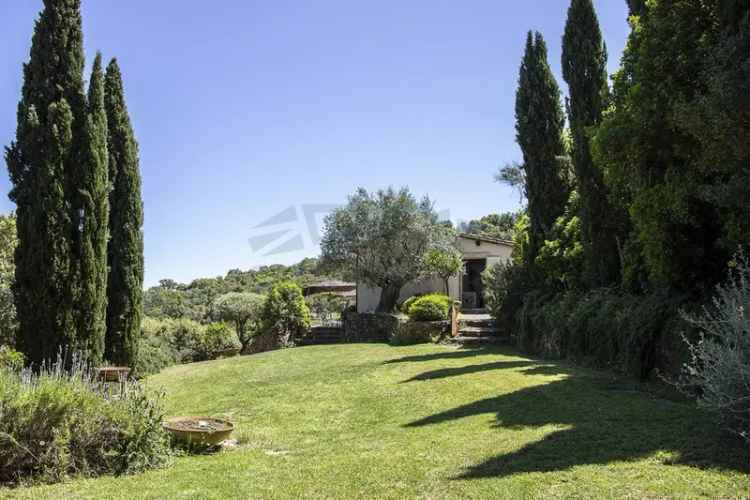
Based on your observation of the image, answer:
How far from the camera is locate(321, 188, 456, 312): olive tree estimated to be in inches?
971

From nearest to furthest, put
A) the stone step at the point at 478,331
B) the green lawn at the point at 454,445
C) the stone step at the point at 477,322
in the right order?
the green lawn at the point at 454,445 < the stone step at the point at 478,331 < the stone step at the point at 477,322

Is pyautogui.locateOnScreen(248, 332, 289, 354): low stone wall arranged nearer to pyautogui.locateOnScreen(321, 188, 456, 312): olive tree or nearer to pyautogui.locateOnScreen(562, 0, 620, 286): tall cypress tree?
pyautogui.locateOnScreen(321, 188, 456, 312): olive tree

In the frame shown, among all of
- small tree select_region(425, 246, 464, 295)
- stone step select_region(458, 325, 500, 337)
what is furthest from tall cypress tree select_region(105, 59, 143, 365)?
small tree select_region(425, 246, 464, 295)

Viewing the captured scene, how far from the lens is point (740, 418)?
15.6 feet

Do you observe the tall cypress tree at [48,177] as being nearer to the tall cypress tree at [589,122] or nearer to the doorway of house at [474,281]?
the tall cypress tree at [589,122]

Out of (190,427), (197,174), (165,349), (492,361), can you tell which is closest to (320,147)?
(197,174)

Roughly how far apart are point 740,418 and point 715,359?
0.60 metres

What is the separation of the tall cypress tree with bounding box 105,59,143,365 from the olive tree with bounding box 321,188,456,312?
11.8 meters

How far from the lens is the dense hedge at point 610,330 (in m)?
9.28

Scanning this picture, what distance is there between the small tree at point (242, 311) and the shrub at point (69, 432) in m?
18.5

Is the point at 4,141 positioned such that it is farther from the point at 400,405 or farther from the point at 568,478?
the point at 568,478

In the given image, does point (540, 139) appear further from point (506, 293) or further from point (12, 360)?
point (12, 360)

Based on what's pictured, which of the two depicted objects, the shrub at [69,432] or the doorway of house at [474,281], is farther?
the doorway of house at [474,281]

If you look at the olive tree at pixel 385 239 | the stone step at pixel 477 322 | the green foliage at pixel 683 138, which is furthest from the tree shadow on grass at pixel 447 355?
the olive tree at pixel 385 239
